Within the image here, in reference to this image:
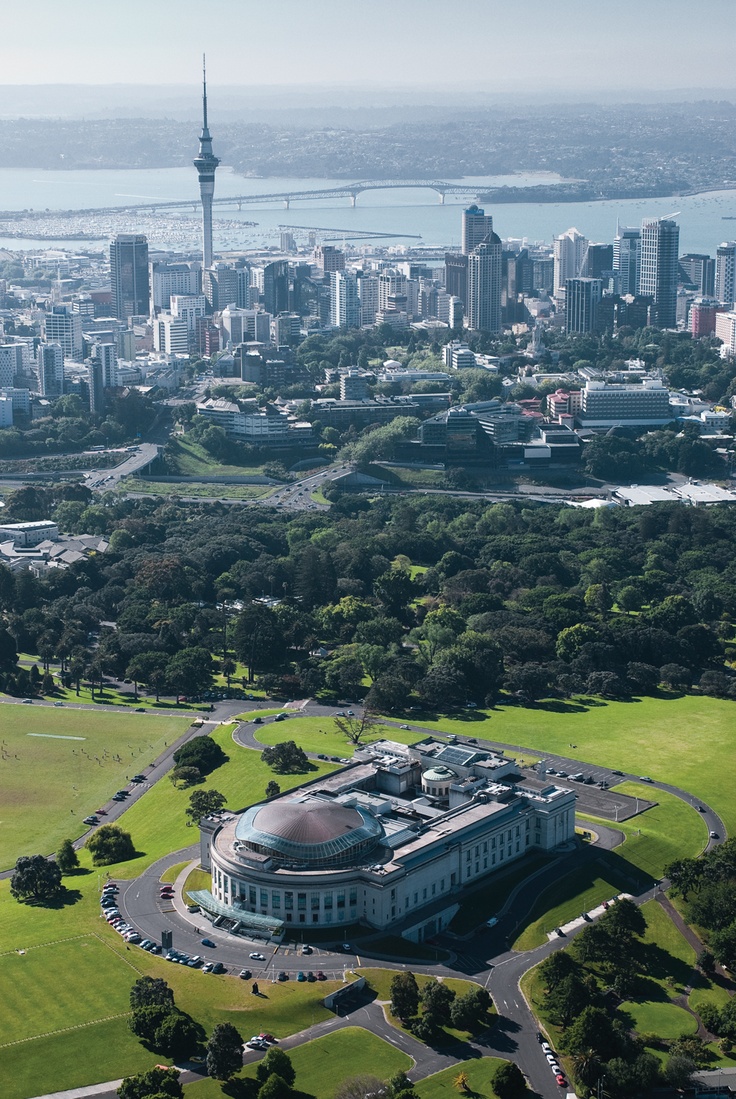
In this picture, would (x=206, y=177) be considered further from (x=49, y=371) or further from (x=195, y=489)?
(x=195, y=489)

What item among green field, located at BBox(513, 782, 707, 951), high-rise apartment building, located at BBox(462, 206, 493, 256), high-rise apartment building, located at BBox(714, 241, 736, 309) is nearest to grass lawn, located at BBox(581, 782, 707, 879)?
green field, located at BBox(513, 782, 707, 951)

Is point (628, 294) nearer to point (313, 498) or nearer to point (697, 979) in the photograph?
point (313, 498)

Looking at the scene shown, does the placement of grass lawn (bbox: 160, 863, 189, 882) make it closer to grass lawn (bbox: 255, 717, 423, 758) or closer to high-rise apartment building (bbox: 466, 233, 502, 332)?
grass lawn (bbox: 255, 717, 423, 758)

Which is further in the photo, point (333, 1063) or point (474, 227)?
point (474, 227)

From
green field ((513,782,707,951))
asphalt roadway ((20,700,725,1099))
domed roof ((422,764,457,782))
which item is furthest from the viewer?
domed roof ((422,764,457,782))

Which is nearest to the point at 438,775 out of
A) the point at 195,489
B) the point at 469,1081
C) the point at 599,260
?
the point at 469,1081

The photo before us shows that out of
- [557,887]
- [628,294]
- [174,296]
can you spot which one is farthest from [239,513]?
[628,294]

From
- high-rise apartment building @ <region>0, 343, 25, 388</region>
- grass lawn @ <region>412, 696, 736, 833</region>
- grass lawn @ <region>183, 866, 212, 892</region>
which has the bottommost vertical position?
grass lawn @ <region>412, 696, 736, 833</region>
